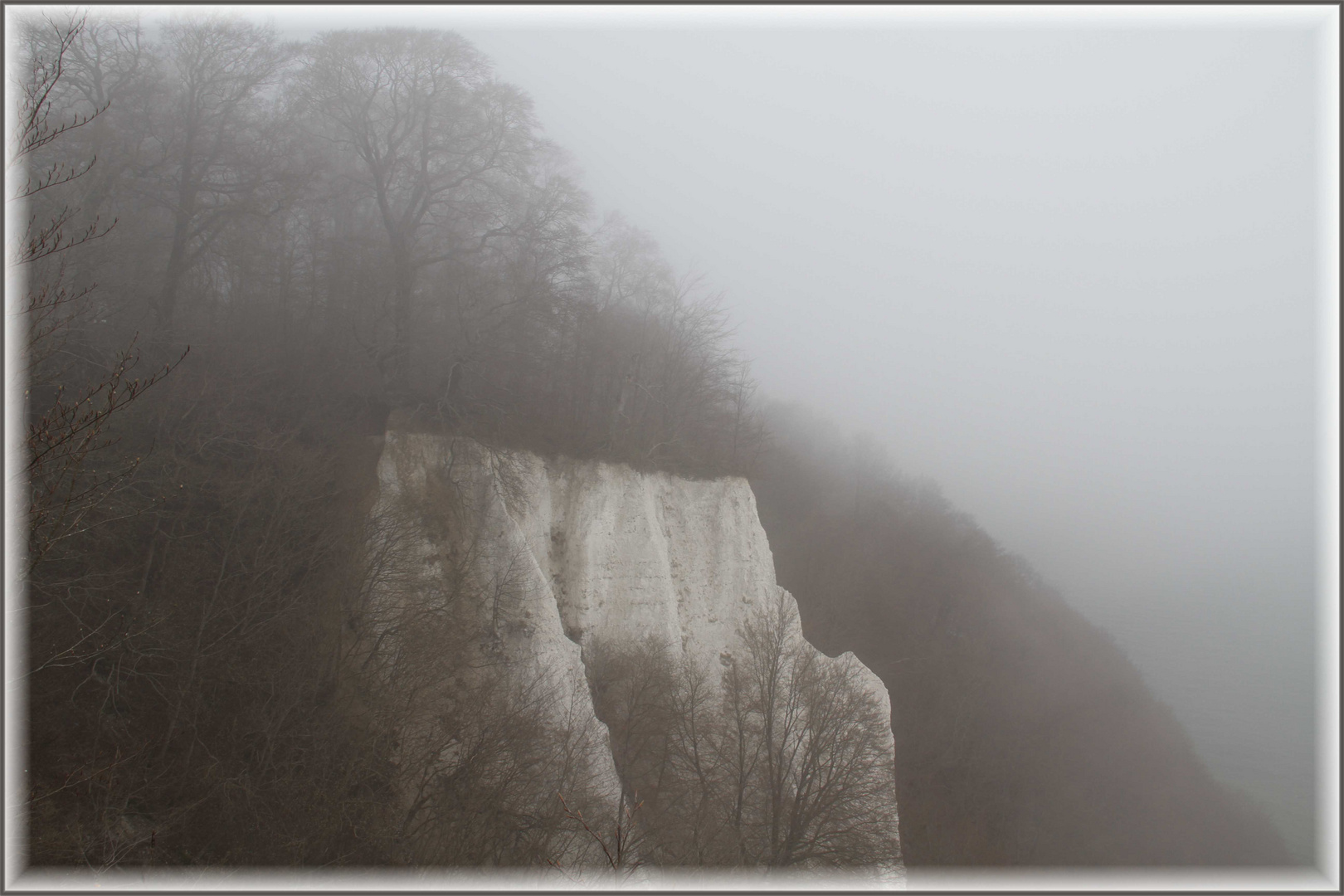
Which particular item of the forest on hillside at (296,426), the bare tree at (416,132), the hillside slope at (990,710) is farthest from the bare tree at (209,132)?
the hillside slope at (990,710)

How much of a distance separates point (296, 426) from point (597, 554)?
6.80 m

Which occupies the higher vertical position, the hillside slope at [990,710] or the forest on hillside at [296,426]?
the forest on hillside at [296,426]

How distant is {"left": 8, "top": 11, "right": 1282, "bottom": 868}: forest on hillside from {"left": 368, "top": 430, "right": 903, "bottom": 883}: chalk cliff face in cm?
54

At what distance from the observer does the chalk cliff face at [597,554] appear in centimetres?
1178

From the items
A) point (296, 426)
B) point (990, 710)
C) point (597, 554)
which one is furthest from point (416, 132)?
point (990, 710)

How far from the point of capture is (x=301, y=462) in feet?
31.9

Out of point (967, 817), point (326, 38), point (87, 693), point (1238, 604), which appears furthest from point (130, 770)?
point (1238, 604)

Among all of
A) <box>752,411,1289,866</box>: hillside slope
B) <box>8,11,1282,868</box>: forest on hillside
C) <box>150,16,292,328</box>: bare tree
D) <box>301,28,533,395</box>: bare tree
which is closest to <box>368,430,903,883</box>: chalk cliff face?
<box>8,11,1282,868</box>: forest on hillside

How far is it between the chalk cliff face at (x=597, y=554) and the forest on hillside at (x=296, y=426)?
538mm

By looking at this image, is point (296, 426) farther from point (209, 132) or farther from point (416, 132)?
point (416, 132)

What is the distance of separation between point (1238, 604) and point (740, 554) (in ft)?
170

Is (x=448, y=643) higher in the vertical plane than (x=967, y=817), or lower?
higher

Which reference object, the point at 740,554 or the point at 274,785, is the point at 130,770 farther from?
the point at 740,554

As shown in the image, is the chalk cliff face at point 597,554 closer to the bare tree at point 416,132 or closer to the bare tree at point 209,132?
the bare tree at point 416,132
